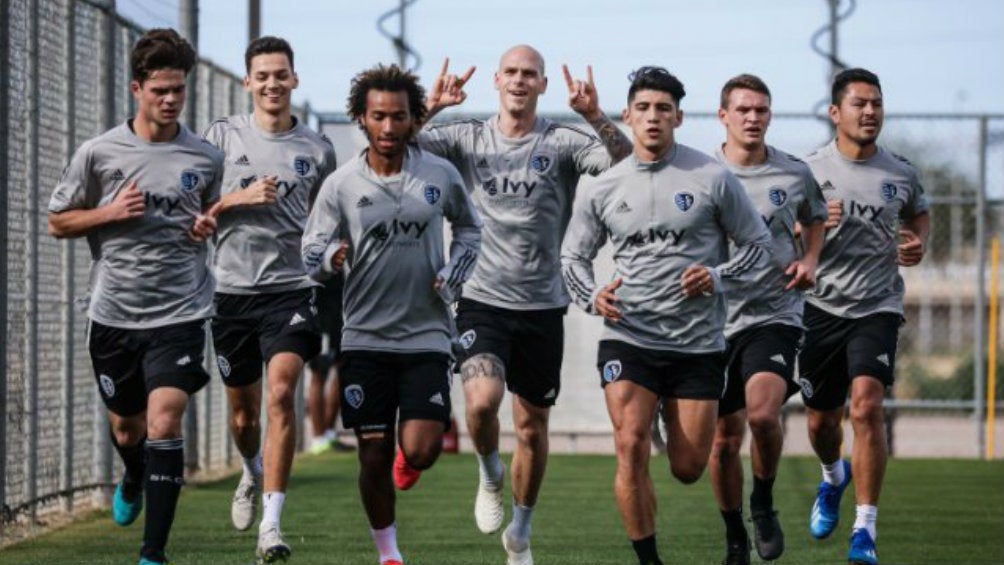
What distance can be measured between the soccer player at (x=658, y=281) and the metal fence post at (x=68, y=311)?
177 inches

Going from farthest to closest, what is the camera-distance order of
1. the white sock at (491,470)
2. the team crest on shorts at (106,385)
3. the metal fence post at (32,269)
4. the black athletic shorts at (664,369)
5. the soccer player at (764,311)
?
the metal fence post at (32,269)
the white sock at (491,470)
the soccer player at (764,311)
the team crest on shorts at (106,385)
the black athletic shorts at (664,369)

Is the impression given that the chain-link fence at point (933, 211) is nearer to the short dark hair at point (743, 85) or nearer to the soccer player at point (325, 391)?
the soccer player at point (325, 391)

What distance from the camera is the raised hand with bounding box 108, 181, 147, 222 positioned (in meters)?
9.31

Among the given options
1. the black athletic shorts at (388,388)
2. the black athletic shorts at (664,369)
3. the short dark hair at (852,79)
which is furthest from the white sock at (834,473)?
the black athletic shorts at (388,388)

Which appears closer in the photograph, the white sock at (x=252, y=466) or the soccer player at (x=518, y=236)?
the soccer player at (x=518, y=236)

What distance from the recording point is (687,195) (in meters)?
9.59

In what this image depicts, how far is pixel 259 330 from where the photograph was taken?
10945 millimetres

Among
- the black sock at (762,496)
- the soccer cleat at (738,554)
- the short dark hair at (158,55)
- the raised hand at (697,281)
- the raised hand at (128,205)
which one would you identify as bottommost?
the soccer cleat at (738,554)

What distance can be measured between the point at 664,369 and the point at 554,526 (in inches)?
144

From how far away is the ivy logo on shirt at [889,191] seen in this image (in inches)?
442

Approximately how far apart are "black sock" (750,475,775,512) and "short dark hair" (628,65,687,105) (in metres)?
2.28

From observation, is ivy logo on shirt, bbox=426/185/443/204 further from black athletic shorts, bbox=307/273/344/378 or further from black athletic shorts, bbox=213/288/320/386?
black athletic shorts, bbox=307/273/344/378

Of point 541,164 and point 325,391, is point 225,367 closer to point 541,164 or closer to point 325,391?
point 541,164

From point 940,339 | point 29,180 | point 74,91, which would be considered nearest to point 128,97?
point 74,91
